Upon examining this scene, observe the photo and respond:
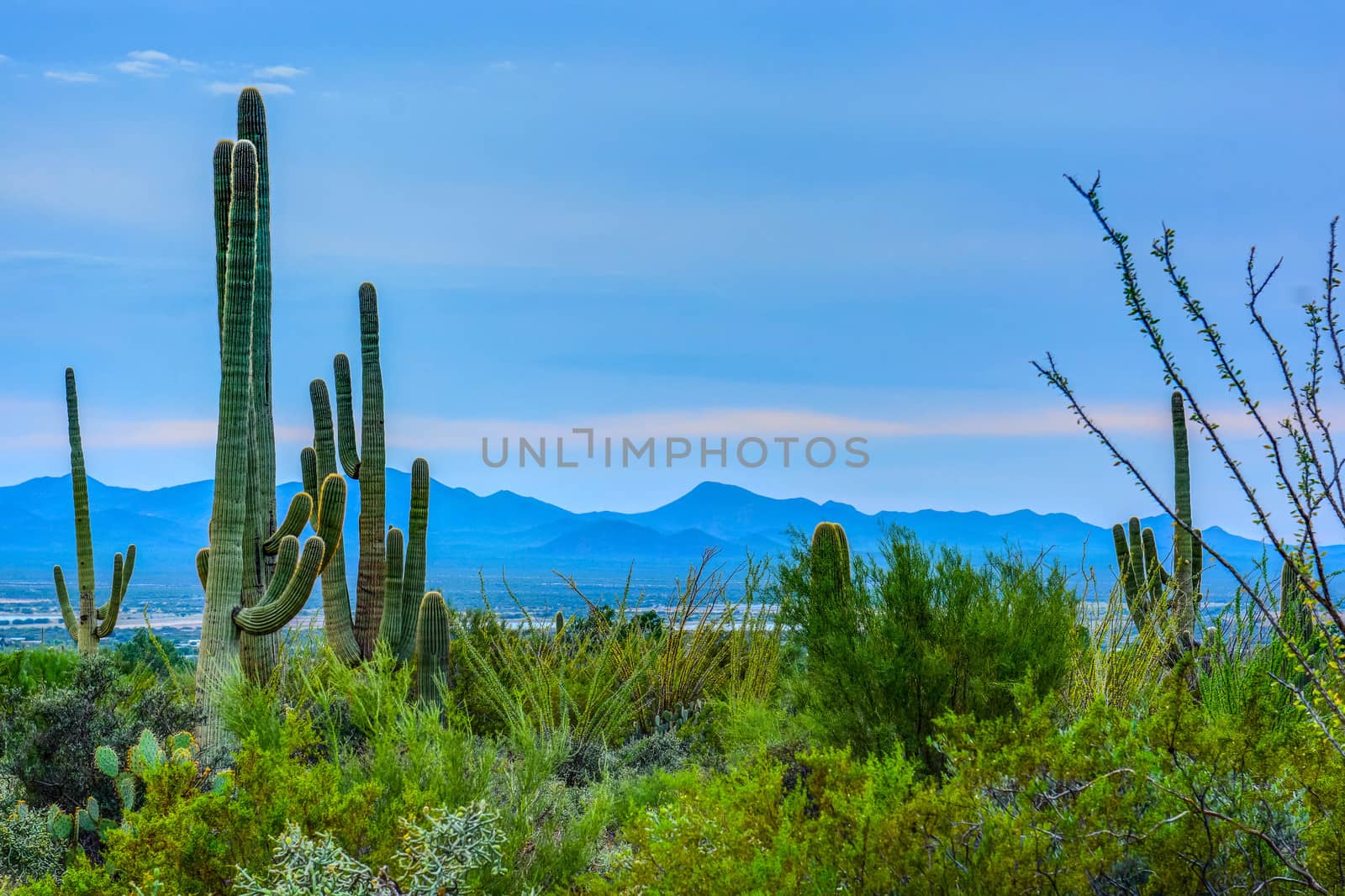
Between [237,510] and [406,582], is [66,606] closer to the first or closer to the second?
[406,582]

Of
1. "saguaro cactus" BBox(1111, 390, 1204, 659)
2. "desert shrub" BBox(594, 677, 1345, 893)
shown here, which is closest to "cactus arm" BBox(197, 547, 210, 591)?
"desert shrub" BBox(594, 677, 1345, 893)

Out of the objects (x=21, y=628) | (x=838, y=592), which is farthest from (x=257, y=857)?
(x=21, y=628)

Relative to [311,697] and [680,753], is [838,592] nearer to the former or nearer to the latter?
[680,753]

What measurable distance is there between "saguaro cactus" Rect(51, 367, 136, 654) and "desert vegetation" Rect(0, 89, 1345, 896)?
17.5 ft

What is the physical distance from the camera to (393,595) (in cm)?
1012

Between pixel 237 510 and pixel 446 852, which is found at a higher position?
pixel 237 510

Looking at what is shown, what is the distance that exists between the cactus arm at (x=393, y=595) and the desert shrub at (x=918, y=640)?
15.8ft

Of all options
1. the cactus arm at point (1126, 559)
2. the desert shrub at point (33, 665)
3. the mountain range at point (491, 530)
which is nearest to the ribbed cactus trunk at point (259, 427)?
the desert shrub at point (33, 665)

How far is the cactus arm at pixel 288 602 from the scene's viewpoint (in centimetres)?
788

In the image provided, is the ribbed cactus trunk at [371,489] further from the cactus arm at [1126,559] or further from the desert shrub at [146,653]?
the cactus arm at [1126,559]

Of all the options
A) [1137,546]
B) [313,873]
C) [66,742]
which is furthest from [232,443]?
[1137,546]

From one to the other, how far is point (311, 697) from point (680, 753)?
2.87 m

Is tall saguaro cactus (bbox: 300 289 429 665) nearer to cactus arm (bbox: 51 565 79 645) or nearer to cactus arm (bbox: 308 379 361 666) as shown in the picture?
cactus arm (bbox: 308 379 361 666)

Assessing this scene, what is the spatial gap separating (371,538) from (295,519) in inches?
52.1
